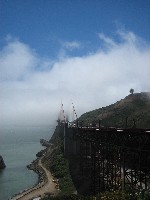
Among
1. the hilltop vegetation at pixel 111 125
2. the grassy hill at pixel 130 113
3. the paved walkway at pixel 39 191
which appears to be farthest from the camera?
the grassy hill at pixel 130 113

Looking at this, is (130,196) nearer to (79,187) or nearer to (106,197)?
(106,197)

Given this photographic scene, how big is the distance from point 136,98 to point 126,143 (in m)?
86.4

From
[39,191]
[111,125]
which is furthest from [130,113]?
[39,191]

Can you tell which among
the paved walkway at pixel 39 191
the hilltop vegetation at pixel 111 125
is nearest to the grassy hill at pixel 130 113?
the hilltop vegetation at pixel 111 125

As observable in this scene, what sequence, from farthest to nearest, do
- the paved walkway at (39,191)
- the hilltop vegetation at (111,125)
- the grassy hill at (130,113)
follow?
the grassy hill at (130,113) < the paved walkway at (39,191) < the hilltop vegetation at (111,125)

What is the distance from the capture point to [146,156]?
101 feet

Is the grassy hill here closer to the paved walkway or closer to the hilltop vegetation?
the hilltop vegetation

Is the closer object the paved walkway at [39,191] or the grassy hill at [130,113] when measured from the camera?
the paved walkway at [39,191]

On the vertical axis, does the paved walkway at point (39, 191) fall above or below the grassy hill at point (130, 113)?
below

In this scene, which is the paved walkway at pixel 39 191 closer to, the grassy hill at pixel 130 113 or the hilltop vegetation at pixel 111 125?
the hilltop vegetation at pixel 111 125

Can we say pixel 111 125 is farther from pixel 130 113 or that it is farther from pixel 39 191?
pixel 39 191

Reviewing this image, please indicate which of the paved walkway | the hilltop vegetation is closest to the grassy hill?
the hilltop vegetation

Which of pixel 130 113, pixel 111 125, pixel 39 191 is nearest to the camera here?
pixel 39 191

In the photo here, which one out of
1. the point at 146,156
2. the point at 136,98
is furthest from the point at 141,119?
the point at 146,156
